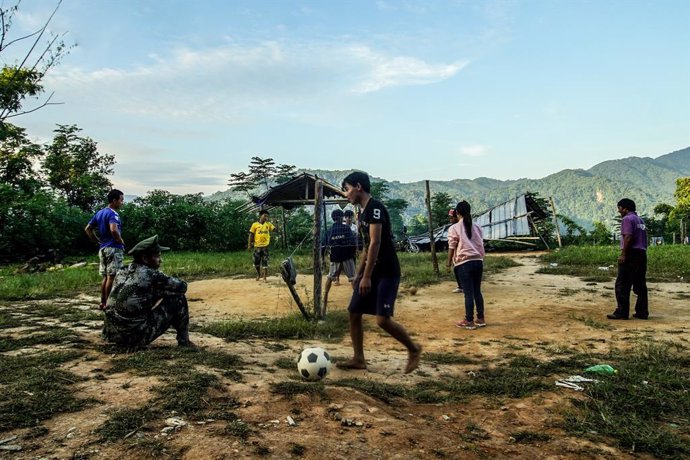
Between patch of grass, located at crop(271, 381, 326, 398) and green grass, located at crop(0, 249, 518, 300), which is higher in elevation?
green grass, located at crop(0, 249, 518, 300)

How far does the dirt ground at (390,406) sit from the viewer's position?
2.62 metres

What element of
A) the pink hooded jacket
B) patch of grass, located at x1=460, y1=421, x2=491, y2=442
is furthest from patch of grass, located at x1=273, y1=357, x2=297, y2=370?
the pink hooded jacket

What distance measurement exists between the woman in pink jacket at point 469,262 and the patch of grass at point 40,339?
196 inches

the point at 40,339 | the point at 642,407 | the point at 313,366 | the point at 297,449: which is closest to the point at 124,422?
the point at 297,449

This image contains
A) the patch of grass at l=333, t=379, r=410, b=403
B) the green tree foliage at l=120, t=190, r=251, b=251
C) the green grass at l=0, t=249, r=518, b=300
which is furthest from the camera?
the green tree foliage at l=120, t=190, r=251, b=251

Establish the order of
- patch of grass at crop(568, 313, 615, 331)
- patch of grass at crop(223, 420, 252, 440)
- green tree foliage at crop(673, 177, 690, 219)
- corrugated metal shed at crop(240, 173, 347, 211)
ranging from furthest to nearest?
green tree foliage at crop(673, 177, 690, 219)
corrugated metal shed at crop(240, 173, 347, 211)
patch of grass at crop(568, 313, 615, 331)
patch of grass at crop(223, 420, 252, 440)

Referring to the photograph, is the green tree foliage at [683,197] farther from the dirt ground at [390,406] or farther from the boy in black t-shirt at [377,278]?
the boy in black t-shirt at [377,278]

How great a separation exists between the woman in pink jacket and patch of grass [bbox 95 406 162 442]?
185 inches

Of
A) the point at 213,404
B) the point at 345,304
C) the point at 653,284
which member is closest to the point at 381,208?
the point at 213,404

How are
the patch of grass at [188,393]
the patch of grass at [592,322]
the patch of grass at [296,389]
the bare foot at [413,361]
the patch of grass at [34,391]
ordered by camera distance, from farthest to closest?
the patch of grass at [592,322], the bare foot at [413,361], the patch of grass at [296,389], the patch of grass at [188,393], the patch of grass at [34,391]

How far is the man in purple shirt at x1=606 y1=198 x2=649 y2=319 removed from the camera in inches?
264

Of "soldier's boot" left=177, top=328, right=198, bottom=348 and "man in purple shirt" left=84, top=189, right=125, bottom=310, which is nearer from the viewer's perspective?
"soldier's boot" left=177, top=328, right=198, bottom=348

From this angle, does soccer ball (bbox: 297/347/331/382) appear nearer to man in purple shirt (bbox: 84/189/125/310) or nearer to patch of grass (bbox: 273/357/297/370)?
patch of grass (bbox: 273/357/297/370)

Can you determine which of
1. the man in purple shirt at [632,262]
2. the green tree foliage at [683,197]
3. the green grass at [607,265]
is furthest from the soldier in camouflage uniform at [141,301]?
the green tree foliage at [683,197]
